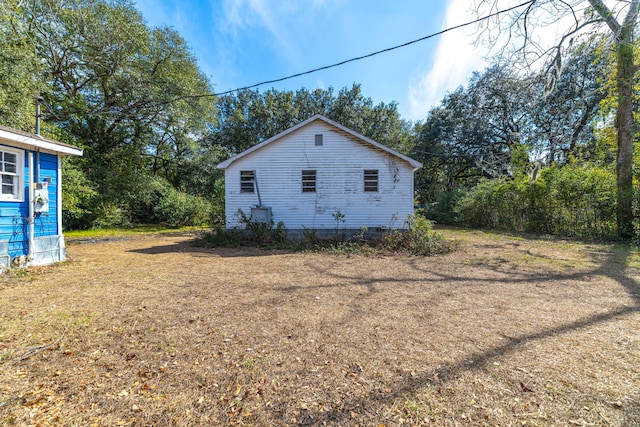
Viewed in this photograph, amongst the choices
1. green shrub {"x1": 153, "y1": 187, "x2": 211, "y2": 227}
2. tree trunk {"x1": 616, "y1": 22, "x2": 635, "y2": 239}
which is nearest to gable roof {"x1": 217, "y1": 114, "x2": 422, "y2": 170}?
tree trunk {"x1": 616, "y1": 22, "x2": 635, "y2": 239}

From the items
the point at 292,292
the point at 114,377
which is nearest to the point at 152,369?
the point at 114,377

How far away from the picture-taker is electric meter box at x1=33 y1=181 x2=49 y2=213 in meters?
6.25

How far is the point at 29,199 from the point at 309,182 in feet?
27.0

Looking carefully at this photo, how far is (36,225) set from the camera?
641 centimetres

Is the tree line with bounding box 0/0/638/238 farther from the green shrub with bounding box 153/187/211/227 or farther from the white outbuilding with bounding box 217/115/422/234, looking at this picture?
the white outbuilding with bounding box 217/115/422/234

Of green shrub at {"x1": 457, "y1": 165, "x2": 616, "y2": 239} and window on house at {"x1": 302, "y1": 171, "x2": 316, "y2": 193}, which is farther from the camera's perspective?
window on house at {"x1": 302, "y1": 171, "x2": 316, "y2": 193}

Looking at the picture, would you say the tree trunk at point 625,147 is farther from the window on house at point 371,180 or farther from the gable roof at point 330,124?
the window on house at point 371,180

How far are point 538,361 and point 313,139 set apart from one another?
33.4 feet

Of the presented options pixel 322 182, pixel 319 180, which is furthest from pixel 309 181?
pixel 322 182

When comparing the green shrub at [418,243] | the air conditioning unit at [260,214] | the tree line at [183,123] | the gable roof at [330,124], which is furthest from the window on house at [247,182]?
the green shrub at [418,243]

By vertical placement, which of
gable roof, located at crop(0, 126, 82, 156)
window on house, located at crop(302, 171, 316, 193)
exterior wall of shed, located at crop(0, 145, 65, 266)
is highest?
gable roof, located at crop(0, 126, 82, 156)

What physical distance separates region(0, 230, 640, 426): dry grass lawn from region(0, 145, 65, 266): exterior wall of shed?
80 centimetres

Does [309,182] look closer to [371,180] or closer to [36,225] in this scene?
[371,180]

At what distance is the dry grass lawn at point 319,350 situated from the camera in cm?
198
